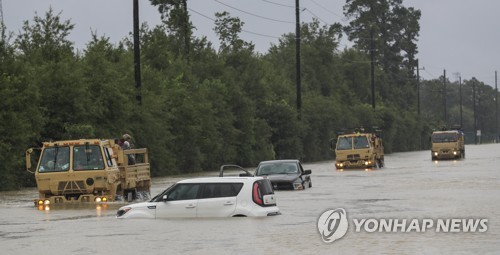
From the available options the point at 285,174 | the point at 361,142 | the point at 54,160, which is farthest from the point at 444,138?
the point at 54,160

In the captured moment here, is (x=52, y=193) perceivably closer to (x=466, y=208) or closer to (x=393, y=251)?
(x=466, y=208)

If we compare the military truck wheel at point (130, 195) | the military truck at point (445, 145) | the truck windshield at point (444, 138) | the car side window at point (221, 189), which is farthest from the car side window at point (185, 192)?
the truck windshield at point (444, 138)

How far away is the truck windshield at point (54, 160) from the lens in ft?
100

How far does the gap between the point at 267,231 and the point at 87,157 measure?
425 inches

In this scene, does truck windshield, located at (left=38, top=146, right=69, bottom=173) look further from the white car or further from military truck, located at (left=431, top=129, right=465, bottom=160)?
military truck, located at (left=431, top=129, right=465, bottom=160)

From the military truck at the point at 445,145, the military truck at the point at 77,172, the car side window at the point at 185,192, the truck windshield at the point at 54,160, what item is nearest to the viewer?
the car side window at the point at 185,192

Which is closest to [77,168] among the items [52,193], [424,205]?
[52,193]

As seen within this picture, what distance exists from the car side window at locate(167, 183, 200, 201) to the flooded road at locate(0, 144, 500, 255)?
0.66 meters

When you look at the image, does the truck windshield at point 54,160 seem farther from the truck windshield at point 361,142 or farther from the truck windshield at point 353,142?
the truck windshield at point 361,142

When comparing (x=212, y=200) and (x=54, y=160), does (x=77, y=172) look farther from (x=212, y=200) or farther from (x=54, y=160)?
(x=212, y=200)

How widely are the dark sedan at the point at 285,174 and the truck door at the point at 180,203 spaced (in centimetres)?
1426

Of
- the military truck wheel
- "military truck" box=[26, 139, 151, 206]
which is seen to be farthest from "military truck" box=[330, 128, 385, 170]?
"military truck" box=[26, 139, 151, 206]

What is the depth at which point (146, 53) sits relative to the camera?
68000mm

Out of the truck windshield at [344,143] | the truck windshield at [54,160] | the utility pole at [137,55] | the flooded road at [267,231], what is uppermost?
the utility pole at [137,55]
